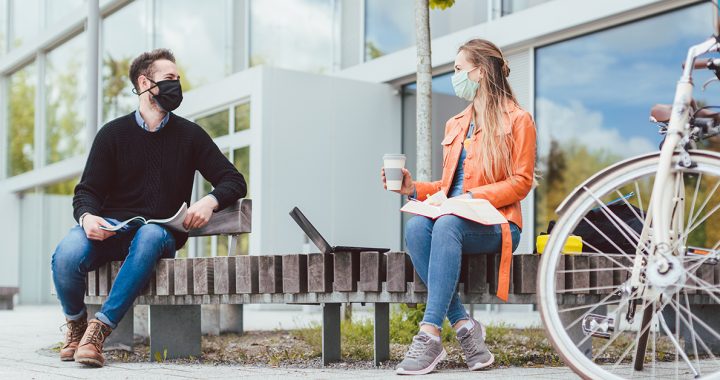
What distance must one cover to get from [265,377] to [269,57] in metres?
12.0

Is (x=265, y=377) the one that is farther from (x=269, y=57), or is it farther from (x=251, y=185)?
(x=269, y=57)

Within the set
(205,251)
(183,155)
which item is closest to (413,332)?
(183,155)

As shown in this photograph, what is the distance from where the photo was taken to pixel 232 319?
713 centimetres

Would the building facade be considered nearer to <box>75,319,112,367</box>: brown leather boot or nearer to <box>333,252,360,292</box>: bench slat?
<box>75,319,112,367</box>: brown leather boot

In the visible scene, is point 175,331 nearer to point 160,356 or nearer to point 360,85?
point 160,356

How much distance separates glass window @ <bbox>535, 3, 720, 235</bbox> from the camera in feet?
31.4

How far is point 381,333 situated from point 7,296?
38.5ft

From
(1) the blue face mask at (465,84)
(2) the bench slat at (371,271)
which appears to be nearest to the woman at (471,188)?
(1) the blue face mask at (465,84)

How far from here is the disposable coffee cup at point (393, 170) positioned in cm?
369

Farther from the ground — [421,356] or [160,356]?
[421,356]

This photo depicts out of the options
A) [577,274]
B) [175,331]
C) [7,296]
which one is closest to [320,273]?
[577,274]

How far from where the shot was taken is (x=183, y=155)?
4723mm

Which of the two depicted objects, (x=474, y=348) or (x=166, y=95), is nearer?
(x=474, y=348)

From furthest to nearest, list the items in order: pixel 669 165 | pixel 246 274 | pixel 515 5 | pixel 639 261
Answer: pixel 515 5
pixel 246 274
pixel 639 261
pixel 669 165
